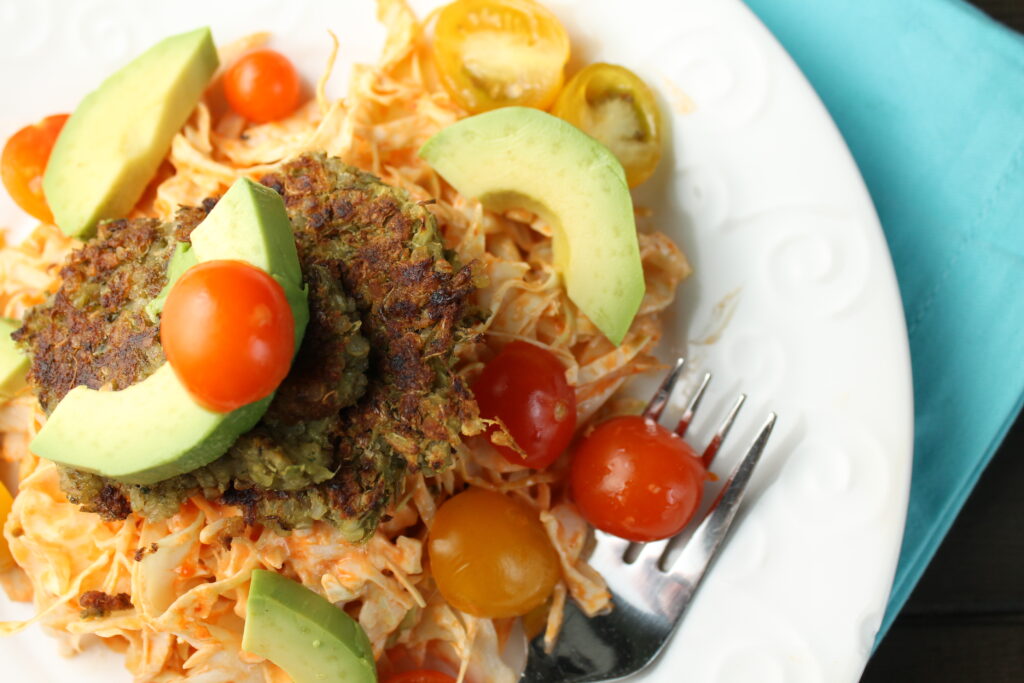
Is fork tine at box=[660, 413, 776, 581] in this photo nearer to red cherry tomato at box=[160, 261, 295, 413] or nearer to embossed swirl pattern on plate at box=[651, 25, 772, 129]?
embossed swirl pattern on plate at box=[651, 25, 772, 129]

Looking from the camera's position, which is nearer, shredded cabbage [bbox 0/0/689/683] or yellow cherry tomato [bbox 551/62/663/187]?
shredded cabbage [bbox 0/0/689/683]

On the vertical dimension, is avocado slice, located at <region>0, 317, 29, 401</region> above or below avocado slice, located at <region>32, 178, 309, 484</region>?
below

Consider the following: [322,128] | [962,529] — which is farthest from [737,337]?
[322,128]

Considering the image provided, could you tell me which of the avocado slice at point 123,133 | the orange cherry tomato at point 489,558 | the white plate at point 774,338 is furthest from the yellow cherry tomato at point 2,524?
the orange cherry tomato at point 489,558

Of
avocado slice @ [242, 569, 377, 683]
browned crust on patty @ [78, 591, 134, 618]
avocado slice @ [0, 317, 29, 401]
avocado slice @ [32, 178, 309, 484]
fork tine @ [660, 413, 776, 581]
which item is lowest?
browned crust on patty @ [78, 591, 134, 618]

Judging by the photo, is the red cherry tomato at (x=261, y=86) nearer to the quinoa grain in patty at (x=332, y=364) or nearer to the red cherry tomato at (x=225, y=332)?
the quinoa grain in patty at (x=332, y=364)

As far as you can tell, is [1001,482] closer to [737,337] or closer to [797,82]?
[737,337]

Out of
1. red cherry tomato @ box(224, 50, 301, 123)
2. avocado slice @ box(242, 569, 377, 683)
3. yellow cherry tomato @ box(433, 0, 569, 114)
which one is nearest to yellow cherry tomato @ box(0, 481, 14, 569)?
avocado slice @ box(242, 569, 377, 683)

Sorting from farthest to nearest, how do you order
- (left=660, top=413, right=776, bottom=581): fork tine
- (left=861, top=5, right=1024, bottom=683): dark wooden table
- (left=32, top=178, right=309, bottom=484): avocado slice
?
(left=861, top=5, right=1024, bottom=683): dark wooden table, (left=660, top=413, right=776, bottom=581): fork tine, (left=32, top=178, right=309, bottom=484): avocado slice
